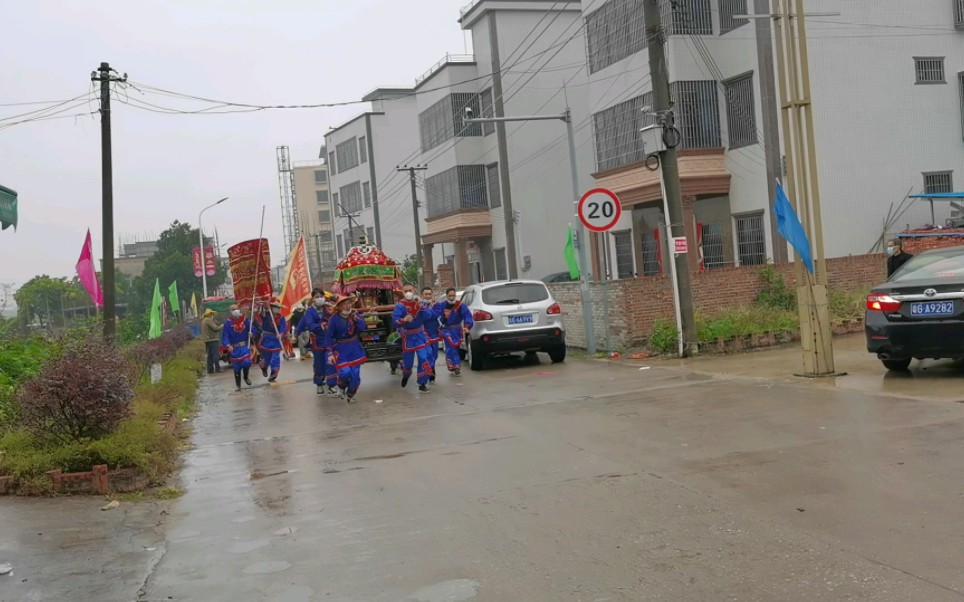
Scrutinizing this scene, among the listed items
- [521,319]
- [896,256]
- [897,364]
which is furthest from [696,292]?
[897,364]

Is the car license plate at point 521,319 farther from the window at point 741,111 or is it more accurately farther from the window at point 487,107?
the window at point 487,107

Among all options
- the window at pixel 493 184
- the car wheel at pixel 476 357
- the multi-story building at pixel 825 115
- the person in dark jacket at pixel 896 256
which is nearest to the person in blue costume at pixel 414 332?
the car wheel at pixel 476 357

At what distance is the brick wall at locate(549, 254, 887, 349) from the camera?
57.3 ft

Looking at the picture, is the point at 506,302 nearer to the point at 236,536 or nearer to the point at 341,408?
the point at 341,408

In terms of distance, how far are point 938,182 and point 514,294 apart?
15.3 m

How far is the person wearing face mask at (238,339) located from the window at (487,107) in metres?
23.5

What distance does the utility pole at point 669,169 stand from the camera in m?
15.5

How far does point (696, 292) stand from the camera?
1778 cm

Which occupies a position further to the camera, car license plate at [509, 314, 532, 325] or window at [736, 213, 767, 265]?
window at [736, 213, 767, 265]

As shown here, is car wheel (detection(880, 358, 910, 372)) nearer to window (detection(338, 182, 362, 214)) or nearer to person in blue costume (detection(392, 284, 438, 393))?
person in blue costume (detection(392, 284, 438, 393))

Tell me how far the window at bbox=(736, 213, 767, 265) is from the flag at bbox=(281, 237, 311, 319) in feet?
42.2

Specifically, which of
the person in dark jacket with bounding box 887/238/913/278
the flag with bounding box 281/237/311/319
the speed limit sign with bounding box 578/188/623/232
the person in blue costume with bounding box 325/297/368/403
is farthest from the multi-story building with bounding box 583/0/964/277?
the person in blue costume with bounding box 325/297/368/403

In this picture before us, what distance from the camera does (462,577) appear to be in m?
5.23

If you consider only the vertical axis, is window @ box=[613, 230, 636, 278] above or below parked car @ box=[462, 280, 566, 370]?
above
